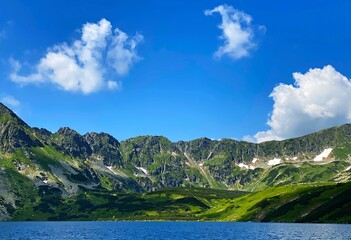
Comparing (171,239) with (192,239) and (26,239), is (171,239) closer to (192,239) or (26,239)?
(192,239)

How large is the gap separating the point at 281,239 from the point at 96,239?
60.8m

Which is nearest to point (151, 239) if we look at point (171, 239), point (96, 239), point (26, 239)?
point (171, 239)

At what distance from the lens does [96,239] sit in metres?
139

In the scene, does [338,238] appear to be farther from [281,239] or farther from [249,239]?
[249,239]

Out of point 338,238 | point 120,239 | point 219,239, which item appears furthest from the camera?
point 120,239

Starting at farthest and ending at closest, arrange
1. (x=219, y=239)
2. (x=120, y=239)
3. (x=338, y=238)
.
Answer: (x=120, y=239) < (x=219, y=239) < (x=338, y=238)

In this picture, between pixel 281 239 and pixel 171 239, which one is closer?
pixel 281 239

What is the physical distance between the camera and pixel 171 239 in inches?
5340

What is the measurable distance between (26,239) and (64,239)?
40.7 ft

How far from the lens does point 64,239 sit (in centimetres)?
13888

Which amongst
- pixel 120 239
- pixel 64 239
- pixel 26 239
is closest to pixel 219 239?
pixel 120 239

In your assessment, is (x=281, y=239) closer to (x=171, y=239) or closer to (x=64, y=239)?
(x=171, y=239)

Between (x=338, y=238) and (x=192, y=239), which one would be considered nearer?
(x=338, y=238)

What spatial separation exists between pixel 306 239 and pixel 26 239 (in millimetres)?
90023
